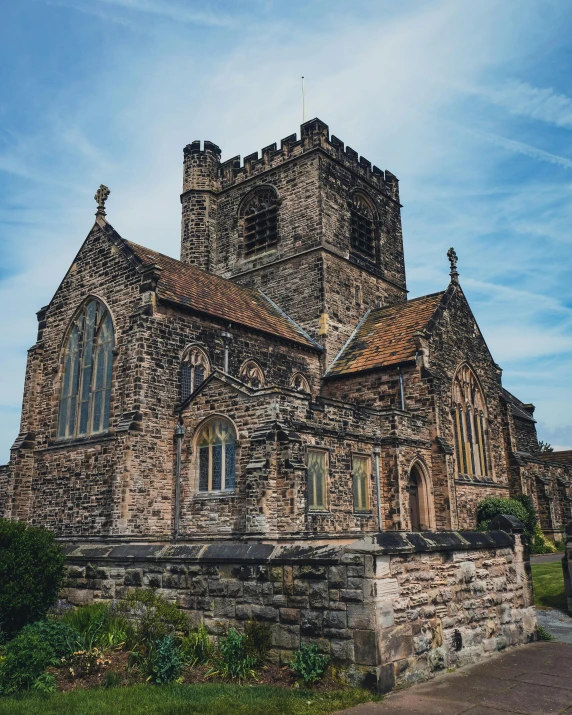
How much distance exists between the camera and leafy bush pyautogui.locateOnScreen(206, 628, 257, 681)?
804 cm

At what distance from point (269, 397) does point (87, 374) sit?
7225 mm

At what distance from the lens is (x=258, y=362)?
23.0 m

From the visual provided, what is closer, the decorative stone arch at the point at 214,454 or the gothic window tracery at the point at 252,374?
the decorative stone arch at the point at 214,454

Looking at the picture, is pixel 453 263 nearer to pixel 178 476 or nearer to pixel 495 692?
pixel 178 476

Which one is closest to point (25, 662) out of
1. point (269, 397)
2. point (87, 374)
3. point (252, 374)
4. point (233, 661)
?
point (233, 661)

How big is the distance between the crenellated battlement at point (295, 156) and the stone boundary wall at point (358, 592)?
931 inches

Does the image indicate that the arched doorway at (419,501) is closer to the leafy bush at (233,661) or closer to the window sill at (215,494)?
the window sill at (215,494)

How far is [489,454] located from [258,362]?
1076cm

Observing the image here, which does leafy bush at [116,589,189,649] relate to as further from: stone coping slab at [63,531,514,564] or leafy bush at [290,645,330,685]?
leafy bush at [290,645,330,685]

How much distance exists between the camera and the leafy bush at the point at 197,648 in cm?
857

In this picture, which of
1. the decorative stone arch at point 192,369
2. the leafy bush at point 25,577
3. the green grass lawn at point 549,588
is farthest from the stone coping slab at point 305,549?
the decorative stone arch at point 192,369

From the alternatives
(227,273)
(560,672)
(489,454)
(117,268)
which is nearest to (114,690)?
(560,672)

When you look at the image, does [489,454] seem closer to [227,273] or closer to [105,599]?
[227,273]

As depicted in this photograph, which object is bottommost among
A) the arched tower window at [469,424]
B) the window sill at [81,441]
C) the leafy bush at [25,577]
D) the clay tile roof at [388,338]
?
the leafy bush at [25,577]
